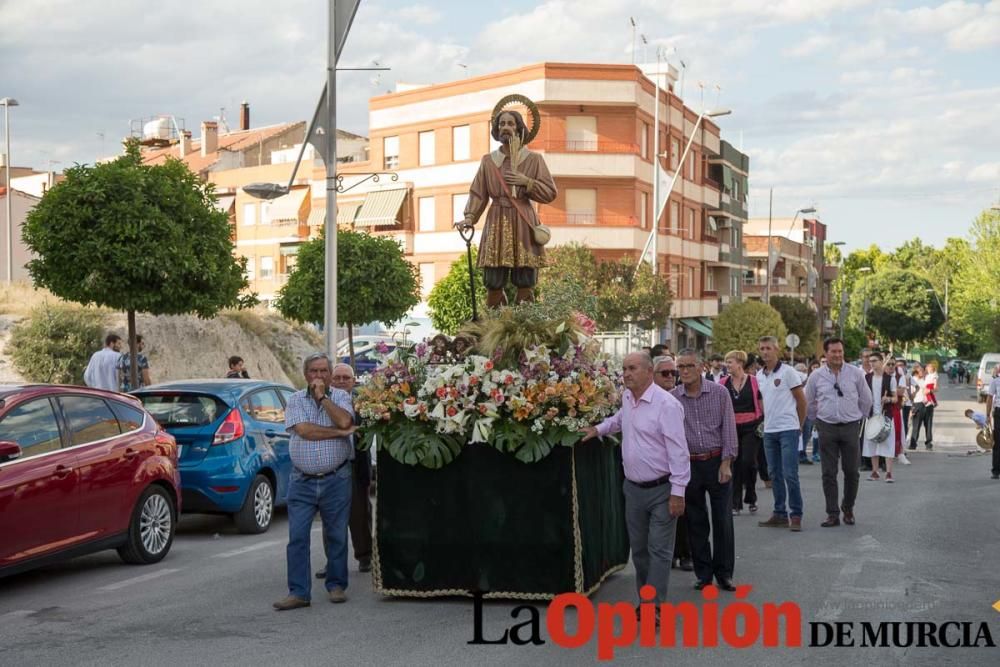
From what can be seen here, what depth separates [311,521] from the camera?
8.60 m

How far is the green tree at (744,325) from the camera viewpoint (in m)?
58.3

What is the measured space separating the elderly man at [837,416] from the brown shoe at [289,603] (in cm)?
606

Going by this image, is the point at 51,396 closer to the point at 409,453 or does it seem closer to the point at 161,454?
the point at 161,454

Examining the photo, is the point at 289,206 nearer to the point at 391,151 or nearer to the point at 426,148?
the point at 391,151

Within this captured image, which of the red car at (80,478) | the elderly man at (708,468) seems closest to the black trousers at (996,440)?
the elderly man at (708,468)

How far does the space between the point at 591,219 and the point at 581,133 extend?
3.66m

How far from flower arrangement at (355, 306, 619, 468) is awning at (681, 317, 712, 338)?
54239mm

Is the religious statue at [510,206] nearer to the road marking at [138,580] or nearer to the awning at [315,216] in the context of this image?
the road marking at [138,580]

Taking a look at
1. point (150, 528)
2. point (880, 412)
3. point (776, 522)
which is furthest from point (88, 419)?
point (880, 412)

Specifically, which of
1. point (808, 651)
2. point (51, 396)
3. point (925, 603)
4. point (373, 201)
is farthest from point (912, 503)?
point (373, 201)

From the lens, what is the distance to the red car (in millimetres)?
8766

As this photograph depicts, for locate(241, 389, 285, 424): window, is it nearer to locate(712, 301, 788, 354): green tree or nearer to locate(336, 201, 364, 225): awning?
locate(336, 201, 364, 225): awning

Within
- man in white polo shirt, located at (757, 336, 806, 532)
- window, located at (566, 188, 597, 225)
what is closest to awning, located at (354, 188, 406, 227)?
window, located at (566, 188, 597, 225)

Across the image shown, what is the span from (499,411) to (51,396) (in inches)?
142
